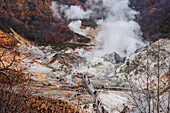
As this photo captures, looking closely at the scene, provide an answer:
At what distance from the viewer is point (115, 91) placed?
26.3 feet

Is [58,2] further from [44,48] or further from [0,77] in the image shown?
[0,77]

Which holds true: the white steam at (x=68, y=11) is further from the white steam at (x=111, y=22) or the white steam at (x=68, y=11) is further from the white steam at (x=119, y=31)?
the white steam at (x=119, y=31)

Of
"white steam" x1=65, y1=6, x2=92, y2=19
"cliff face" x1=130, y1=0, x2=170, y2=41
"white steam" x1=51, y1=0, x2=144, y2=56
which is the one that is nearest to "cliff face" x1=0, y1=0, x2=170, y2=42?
"cliff face" x1=130, y1=0, x2=170, y2=41

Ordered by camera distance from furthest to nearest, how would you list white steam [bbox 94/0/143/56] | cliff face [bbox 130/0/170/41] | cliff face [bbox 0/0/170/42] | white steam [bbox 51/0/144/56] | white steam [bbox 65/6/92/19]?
white steam [bbox 65/6/92/19], cliff face [bbox 0/0/170/42], cliff face [bbox 130/0/170/41], white steam [bbox 51/0/144/56], white steam [bbox 94/0/143/56]

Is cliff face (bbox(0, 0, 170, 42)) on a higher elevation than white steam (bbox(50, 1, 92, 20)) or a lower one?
lower

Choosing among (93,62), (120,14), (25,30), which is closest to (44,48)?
(25,30)

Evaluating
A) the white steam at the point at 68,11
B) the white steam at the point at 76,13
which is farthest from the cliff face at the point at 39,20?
the white steam at the point at 76,13

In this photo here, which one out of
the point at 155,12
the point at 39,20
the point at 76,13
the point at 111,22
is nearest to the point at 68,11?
the point at 76,13

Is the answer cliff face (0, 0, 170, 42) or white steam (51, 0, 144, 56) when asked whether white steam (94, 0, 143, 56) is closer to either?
white steam (51, 0, 144, 56)

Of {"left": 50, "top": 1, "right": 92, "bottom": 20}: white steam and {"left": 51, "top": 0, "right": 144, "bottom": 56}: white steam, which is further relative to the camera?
{"left": 50, "top": 1, "right": 92, "bottom": 20}: white steam

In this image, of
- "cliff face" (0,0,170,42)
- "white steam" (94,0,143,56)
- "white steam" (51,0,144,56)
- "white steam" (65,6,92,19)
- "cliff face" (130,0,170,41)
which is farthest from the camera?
"white steam" (65,6,92,19)

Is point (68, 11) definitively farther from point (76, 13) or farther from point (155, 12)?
point (155, 12)

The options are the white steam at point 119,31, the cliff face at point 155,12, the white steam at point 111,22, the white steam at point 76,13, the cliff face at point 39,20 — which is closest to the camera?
the white steam at point 119,31

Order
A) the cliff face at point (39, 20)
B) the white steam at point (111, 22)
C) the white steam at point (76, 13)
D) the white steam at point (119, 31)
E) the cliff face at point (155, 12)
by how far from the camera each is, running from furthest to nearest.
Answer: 1. the white steam at point (76, 13)
2. the cliff face at point (39, 20)
3. the cliff face at point (155, 12)
4. the white steam at point (111, 22)
5. the white steam at point (119, 31)
